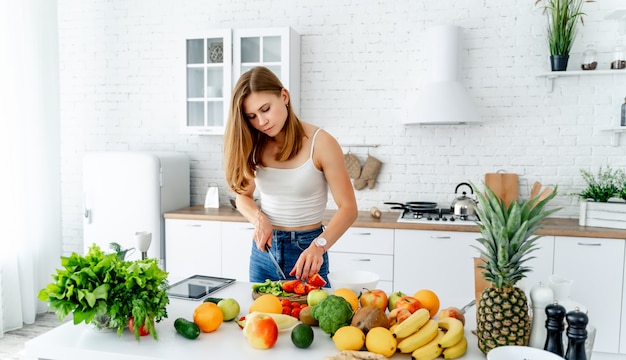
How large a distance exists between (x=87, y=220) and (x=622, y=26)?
4.58 m

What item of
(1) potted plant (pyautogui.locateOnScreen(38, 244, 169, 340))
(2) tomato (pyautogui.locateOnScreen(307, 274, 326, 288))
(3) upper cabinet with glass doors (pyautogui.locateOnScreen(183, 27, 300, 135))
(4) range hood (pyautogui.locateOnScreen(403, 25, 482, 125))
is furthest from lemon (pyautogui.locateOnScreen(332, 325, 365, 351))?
(3) upper cabinet with glass doors (pyautogui.locateOnScreen(183, 27, 300, 135))

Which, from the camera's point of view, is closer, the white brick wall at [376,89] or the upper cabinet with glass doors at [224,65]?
the white brick wall at [376,89]

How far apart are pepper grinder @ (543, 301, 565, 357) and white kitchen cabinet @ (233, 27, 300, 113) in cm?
312

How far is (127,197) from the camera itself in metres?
4.18

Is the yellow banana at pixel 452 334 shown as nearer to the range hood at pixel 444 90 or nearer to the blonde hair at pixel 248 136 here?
the blonde hair at pixel 248 136

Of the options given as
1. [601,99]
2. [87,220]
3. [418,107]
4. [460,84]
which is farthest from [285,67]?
[601,99]

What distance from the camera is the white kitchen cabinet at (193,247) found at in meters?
4.08

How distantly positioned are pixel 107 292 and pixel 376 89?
3.30m

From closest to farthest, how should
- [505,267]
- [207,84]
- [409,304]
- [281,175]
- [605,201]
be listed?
[505,267], [409,304], [281,175], [605,201], [207,84]

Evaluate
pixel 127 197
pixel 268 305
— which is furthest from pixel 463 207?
pixel 127 197

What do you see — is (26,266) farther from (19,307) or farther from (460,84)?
(460,84)

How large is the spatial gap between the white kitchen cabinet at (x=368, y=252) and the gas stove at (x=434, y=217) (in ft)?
0.72

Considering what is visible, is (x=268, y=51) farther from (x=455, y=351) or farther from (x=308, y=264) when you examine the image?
(x=455, y=351)

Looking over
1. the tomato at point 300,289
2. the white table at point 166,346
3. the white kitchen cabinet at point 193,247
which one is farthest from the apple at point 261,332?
the white kitchen cabinet at point 193,247
